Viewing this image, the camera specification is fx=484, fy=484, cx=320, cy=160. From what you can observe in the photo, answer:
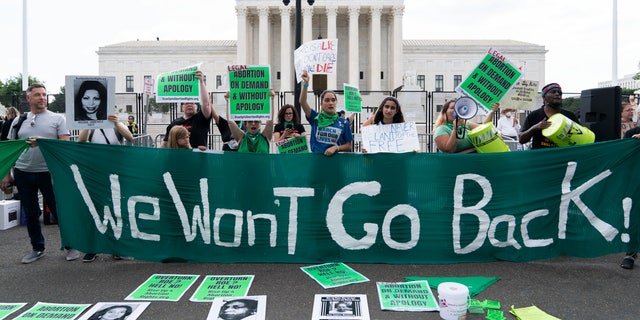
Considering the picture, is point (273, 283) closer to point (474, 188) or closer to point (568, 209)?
point (474, 188)

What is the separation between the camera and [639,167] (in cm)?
531

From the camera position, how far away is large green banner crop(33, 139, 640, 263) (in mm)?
5277

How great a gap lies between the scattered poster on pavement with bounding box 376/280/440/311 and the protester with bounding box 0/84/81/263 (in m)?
3.64

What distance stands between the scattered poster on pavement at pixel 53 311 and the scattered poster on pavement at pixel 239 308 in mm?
1102

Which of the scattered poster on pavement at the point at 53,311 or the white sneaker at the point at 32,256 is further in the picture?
the white sneaker at the point at 32,256

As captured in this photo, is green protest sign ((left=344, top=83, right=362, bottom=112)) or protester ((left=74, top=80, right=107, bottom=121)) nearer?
protester ((left=74, top=80, right=107, bottom=121))

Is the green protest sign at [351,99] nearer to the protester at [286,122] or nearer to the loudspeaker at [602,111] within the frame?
the protester at [286,122]

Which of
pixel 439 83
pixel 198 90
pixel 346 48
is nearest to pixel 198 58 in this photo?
pixel 346 48

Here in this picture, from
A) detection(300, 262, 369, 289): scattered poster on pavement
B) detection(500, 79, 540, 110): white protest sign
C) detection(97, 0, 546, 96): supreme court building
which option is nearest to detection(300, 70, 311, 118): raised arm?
A: detection(300, 262, 369, 289): scattered poster on pavement

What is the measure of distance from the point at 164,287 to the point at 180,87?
3.00 m

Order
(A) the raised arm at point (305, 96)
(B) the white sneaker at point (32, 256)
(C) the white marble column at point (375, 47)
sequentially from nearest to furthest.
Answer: (B) the white sneaker at point (32, 256) → (A) the raised arm at point (305, 96) → (C) the white marble column at point (375, 47)

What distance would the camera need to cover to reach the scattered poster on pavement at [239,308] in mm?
3822

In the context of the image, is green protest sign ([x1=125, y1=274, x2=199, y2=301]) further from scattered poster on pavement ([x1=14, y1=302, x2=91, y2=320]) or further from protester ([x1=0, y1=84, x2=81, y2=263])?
protester ([x1=0, y1=84, x2=81, y2=263])

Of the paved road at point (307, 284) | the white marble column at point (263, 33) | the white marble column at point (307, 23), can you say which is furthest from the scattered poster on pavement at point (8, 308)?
the white marble column at point (263, 33)
